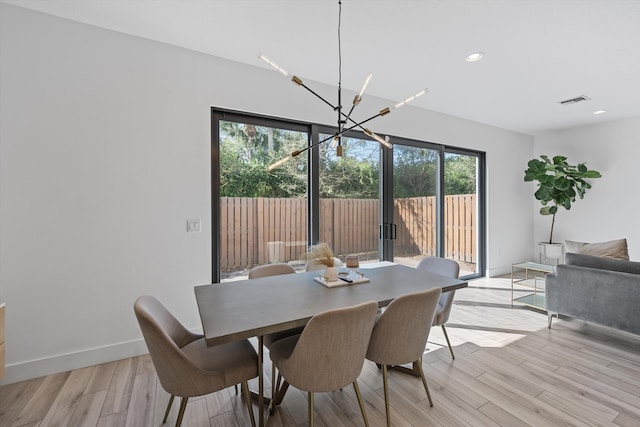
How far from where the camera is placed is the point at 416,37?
246 centimetres

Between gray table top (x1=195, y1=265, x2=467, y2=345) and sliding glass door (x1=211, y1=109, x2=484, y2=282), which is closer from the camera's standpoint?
gray table top (x1=195, y1=265, x2=467, y2=345)

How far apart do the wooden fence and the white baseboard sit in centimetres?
102

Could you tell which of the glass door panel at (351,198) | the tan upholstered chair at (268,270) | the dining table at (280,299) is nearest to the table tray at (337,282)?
the dining table at (280,299)

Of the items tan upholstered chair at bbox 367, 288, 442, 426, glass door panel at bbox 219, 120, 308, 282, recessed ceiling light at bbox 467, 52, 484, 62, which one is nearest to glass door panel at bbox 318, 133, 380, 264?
glass door panel at bbox 219, 120, 308, 282

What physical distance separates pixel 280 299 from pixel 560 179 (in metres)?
5.35

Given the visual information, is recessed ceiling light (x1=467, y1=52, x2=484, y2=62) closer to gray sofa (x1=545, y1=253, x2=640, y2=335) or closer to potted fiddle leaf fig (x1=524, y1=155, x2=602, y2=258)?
gray sofa (x1=545, y1=253, x2=640, y2=335)

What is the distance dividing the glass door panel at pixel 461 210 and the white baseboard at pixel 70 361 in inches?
170

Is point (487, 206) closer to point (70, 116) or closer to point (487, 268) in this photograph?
point (487, 268)

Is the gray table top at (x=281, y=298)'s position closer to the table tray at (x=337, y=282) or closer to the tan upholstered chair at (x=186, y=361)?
the table tray at (x=337, y=282)

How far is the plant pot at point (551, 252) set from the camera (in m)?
5.21

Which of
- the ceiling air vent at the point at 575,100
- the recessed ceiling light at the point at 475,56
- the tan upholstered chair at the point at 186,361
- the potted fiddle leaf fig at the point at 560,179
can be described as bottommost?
the tan upholstered chair at the point at 186,361

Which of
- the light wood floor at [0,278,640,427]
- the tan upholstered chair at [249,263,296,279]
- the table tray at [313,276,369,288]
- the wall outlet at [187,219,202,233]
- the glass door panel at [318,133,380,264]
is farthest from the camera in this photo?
the glass door panel at [318,133,380,264]

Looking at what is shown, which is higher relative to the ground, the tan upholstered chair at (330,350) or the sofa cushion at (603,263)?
the sofa cushion at (603,263)

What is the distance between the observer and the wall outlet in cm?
275
